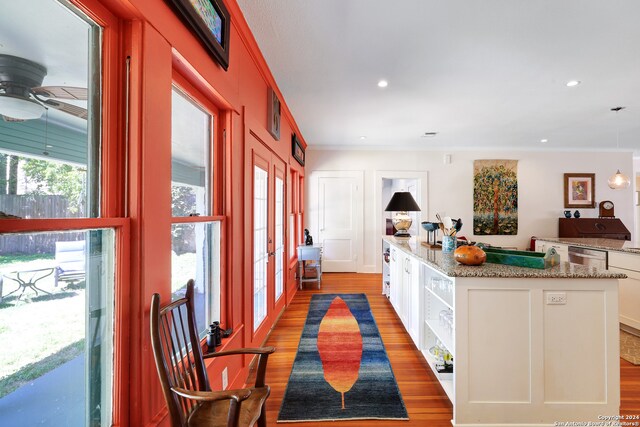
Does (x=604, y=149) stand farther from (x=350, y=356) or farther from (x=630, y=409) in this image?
(x=350, y=356)

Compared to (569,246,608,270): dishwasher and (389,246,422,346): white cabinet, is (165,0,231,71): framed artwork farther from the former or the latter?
Result: (569,246,608,270): dishwasher

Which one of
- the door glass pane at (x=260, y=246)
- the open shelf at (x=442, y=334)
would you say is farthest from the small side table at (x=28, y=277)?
the open shelf at (x=442, y=334)

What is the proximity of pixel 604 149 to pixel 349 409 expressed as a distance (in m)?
7.50

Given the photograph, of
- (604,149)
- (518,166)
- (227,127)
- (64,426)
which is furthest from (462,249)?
(604,149)

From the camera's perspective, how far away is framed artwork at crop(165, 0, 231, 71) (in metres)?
1.32

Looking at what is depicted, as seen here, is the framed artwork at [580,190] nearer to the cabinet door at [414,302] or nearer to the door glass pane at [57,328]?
the cabinet door at [414,302]

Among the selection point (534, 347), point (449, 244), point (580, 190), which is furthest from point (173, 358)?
point (580, 190)

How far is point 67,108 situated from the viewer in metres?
0.92

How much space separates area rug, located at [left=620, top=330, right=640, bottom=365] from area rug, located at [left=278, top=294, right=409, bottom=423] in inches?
87.1

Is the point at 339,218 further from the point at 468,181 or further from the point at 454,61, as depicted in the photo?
the point at 454,61

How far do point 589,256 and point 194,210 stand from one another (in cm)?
449

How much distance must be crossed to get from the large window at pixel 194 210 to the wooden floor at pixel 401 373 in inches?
33.2

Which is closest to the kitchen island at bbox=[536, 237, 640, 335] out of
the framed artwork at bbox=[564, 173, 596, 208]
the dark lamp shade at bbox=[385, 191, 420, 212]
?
the dark lamp shade at bbox=[385, 191, 420, 212]

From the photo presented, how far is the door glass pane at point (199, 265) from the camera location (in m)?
1.52
